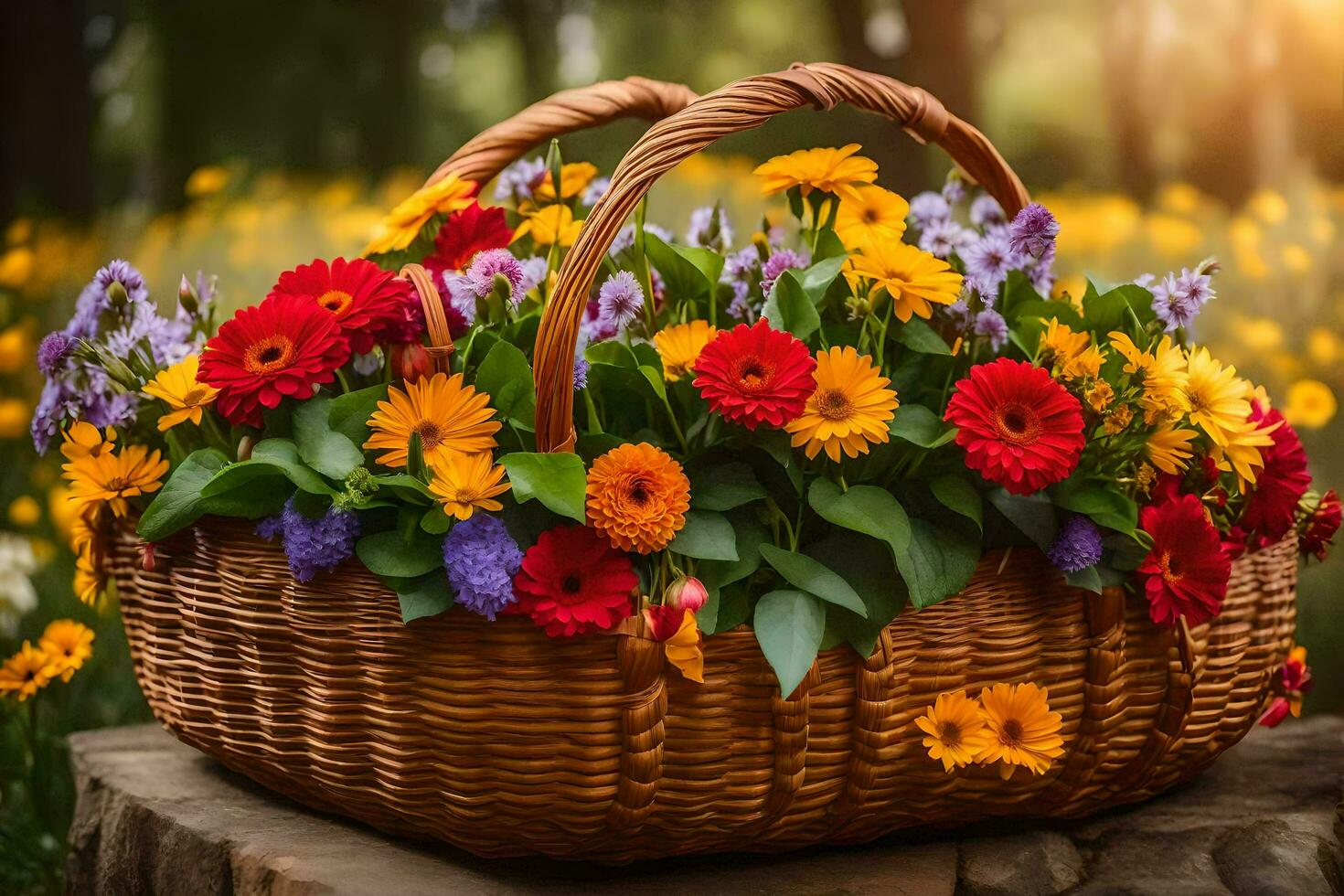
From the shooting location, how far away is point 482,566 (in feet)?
2.70

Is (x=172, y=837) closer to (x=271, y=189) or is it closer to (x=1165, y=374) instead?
(x=1165, y=374)

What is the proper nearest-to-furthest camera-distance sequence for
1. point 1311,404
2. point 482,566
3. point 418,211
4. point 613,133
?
point 482,566 < point 418,211 < point 1311,404 < point 613,133

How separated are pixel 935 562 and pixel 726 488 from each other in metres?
0.19

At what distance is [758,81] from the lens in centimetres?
98

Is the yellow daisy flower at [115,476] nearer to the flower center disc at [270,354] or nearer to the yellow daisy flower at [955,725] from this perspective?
the flower center disc at [270,354]

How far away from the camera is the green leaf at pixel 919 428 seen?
3.05 ft

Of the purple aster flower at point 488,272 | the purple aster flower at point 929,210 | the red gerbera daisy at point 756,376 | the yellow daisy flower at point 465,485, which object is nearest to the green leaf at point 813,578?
the red gerbera daisy at point 756,376

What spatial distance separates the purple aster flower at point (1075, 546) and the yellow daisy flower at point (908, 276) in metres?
0.22

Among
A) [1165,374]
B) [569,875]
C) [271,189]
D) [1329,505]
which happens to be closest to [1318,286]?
[1329,505]

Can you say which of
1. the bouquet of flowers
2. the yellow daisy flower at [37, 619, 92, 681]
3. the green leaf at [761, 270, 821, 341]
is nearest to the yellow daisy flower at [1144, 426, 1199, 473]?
the bouquet of flowers

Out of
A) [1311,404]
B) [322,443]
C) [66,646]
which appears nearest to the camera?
[322,443]

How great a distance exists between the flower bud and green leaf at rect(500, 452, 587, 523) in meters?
0.09

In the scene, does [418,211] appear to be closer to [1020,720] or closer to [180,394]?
[180,394]

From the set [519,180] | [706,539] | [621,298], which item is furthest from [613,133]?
[706,539]
